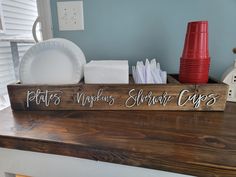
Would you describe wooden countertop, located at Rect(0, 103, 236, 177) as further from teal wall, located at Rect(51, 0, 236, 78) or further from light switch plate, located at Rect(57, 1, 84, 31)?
light switch plate, located at Rect(57, 1, 84, 31)

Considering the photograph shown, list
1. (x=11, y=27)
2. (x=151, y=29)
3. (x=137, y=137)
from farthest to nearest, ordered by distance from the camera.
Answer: (x=11, y=27)
(x=151, y=29)
(x=137, y=137)

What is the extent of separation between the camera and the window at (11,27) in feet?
3.23

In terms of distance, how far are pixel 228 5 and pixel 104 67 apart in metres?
0.58

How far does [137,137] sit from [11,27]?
1028 millimetres

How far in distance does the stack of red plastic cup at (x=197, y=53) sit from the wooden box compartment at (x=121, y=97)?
58mm

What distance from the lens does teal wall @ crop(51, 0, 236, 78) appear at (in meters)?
0.75

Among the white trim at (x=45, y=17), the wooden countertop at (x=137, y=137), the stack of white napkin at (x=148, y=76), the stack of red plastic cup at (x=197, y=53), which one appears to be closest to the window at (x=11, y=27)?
the white trim at (x=45, y=17)

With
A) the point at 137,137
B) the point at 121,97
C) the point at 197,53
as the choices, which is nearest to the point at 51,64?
the point at 121,97

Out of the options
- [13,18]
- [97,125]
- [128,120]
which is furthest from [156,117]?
[13,18]

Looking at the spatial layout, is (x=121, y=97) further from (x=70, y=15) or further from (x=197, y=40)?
(x=70, y=15)

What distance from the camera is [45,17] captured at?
87 centimetres

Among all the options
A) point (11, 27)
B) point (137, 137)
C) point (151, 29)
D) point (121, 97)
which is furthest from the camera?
point (11, 27)

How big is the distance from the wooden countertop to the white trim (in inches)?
17.7

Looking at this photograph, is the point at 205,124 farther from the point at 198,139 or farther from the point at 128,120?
the point at 128,120
